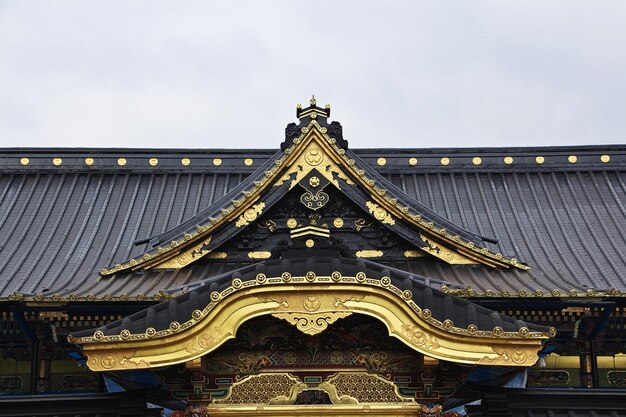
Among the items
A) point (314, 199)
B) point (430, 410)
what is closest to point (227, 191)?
point (314, 199)

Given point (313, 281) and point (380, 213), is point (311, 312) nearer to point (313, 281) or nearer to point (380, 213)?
Answer: point (313, 281)

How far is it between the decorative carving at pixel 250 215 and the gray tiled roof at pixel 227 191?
0.61 meters

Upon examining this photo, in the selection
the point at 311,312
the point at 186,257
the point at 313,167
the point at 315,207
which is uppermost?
the point at 313,167

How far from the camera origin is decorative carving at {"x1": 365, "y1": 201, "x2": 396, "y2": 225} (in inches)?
510

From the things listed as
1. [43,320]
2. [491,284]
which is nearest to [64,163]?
[43,320]

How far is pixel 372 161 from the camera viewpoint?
18219 millimetres

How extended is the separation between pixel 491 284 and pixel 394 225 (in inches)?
57.0

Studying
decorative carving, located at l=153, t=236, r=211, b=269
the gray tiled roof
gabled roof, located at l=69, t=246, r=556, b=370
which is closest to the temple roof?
gabled roof, located at l=69, t=246, r=556, b=370

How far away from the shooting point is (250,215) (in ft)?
42.5

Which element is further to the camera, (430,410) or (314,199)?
(314,199)

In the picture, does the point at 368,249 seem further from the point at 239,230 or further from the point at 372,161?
the point at 372,161

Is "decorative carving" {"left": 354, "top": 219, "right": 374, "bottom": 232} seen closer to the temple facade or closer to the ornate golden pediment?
the temple facade

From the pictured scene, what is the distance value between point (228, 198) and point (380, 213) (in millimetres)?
2155

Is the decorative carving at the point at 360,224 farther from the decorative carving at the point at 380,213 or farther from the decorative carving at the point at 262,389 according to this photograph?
the decorative carving at the point at 262,389
